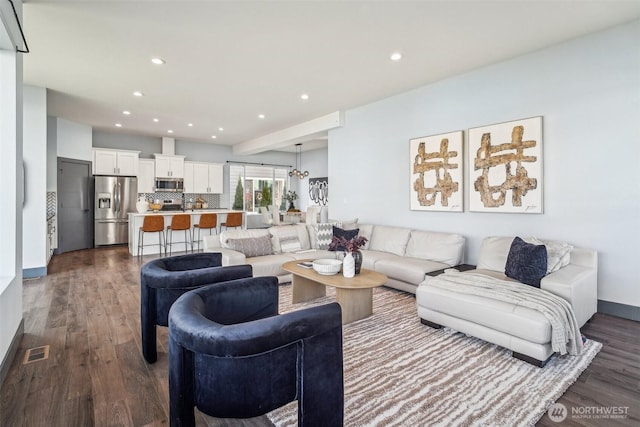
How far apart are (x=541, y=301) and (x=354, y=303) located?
161cm

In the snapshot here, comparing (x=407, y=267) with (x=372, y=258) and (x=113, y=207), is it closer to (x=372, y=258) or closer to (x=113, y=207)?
(x=372, y=258)

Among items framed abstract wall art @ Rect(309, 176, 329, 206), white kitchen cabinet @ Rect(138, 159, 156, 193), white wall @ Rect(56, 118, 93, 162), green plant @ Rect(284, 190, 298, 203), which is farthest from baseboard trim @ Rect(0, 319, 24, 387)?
green plant @ Rect(284, 190, 298, 203)

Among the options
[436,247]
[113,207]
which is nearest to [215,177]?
[113,207]

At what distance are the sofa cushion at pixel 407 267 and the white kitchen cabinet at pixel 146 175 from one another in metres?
7.26

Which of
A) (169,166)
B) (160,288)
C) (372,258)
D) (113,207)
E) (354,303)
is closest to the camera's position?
(160,288)

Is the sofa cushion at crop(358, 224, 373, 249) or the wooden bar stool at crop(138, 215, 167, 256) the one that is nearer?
the sofa cushion at crop(358, 224, 373, 249)

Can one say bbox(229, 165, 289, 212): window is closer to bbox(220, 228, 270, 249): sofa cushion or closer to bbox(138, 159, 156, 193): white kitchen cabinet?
bbox(138, 159, 156, 193): white kitchen cabinet

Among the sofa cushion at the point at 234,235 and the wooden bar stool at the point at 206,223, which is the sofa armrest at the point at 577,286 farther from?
the wooden bar stool at the point at 206,223

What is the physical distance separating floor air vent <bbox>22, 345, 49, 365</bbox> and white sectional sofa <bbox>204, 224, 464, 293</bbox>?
1.92 metres

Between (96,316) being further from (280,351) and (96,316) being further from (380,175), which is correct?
(380,175)

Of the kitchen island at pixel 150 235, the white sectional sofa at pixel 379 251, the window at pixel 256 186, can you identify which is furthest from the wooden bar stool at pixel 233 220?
the white sectional sofa at pixel 379 251

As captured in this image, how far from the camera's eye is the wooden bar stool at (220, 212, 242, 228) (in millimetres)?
8094

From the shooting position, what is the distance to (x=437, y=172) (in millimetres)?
4805

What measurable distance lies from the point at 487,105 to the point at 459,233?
180cm
